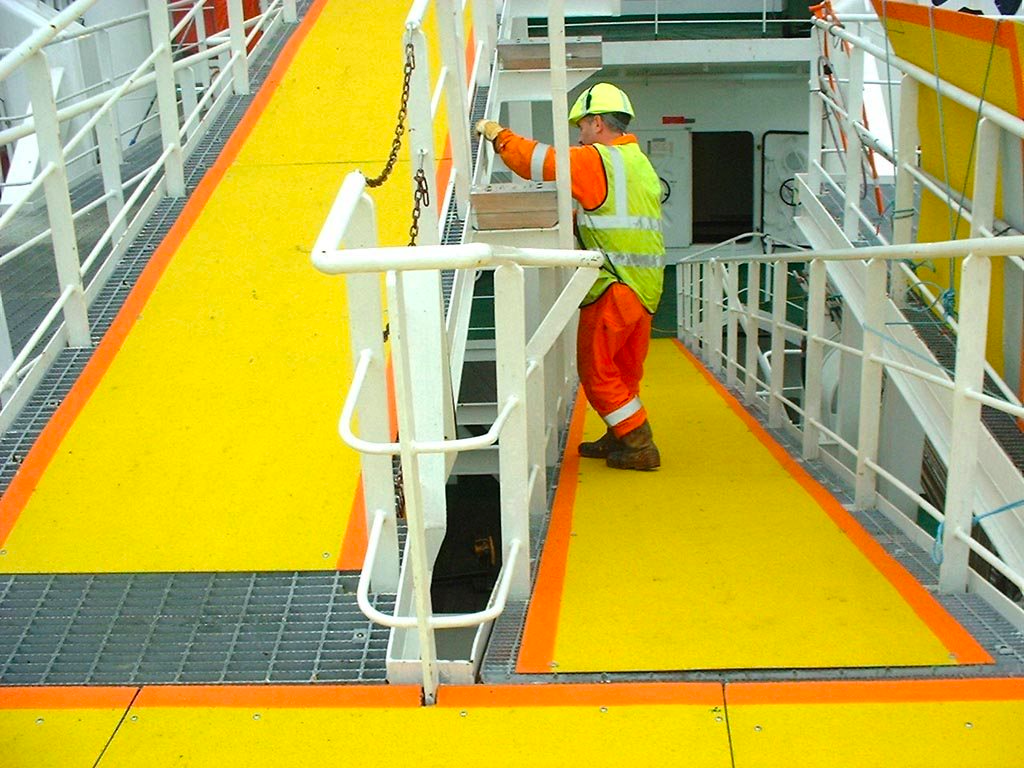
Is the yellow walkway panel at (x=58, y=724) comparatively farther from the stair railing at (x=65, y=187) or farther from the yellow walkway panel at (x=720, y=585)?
the stair railing at (x=65, y=187)

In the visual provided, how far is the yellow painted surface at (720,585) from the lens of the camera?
268 cm

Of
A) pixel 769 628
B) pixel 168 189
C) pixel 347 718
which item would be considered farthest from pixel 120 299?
pixel 769 628

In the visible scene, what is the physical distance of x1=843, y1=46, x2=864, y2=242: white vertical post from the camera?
557 centimetres

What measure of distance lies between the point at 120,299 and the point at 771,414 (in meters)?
3.76

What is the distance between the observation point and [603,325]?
4.84 meters

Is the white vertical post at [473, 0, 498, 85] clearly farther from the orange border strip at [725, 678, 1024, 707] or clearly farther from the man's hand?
the orange border strip at [725, 678, 1024, 707]

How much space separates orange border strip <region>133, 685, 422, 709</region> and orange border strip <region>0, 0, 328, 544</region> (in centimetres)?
100

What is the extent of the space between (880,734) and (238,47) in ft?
16.6

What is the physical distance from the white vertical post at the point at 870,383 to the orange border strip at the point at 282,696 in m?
2.20

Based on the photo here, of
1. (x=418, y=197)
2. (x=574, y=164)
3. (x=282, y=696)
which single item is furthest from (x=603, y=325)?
(x=282, y=696)

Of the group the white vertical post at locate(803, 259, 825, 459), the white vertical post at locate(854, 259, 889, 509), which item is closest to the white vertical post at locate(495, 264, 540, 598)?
the white vertical post at locate(854, 259, 889, 509)

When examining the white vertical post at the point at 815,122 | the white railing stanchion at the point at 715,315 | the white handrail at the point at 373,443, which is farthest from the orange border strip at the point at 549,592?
the white railing stanchion at the point at 715,315

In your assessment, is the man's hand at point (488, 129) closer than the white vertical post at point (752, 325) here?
Yes

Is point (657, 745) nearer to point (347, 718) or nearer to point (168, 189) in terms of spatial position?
point (347, 718)
